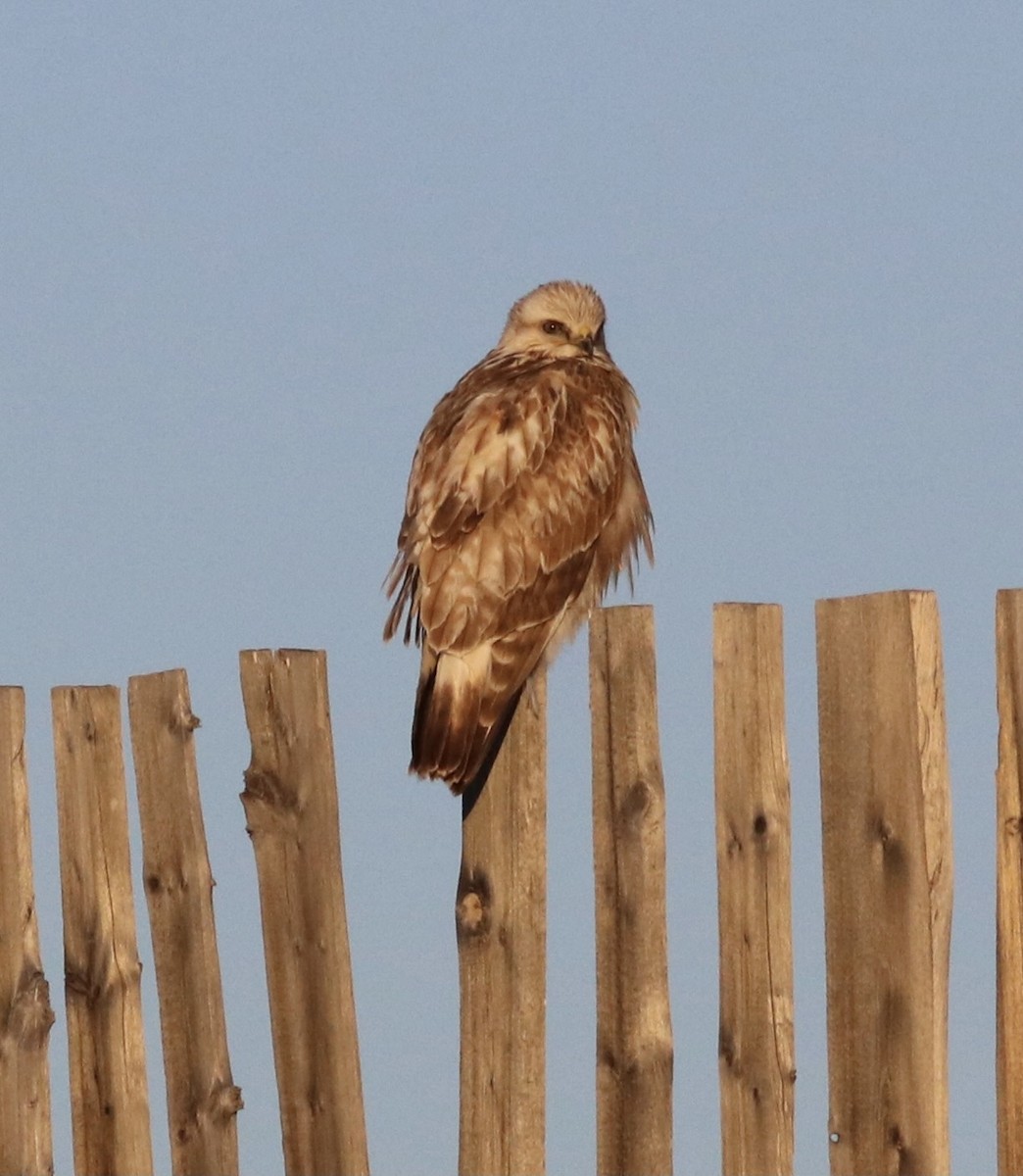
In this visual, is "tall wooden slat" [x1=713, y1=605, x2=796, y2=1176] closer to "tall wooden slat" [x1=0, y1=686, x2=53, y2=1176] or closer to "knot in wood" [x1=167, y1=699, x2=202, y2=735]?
"knot in wood" [x1=167, y1=699, x2=202, y2=735]

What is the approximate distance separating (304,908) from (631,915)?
3.08ft

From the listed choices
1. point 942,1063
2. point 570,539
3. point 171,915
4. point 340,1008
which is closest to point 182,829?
point 171,915

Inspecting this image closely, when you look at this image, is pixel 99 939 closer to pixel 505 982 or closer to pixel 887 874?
pixel 505 982

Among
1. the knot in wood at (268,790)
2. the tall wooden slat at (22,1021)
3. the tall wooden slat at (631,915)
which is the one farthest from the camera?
the tall wooden slat at (22,1021)

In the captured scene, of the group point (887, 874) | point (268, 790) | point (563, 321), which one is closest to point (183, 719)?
point (268, 790)

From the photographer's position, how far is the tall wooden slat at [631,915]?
231 inches

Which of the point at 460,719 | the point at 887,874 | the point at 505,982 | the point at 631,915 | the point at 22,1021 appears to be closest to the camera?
the point at 887,874

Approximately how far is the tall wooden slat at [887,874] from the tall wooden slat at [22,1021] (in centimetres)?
254

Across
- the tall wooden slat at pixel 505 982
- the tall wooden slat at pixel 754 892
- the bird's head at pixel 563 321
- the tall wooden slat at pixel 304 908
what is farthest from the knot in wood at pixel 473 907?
the bird's head at pixel 563 321

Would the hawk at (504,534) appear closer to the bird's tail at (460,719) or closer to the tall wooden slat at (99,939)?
the bird's tail at (460,719)

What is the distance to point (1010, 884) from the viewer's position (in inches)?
224

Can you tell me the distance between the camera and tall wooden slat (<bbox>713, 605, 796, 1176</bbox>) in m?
5.71

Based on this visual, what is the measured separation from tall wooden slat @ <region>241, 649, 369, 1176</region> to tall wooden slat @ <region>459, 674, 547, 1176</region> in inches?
12.8

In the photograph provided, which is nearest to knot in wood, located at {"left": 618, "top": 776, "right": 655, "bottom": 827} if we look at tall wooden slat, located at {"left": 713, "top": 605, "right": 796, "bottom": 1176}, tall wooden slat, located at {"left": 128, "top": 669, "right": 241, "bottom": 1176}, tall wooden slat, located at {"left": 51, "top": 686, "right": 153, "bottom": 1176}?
tall wooden slat, located at {"left": 713, "top": 605, "right": 796, "bottom": 1176}
